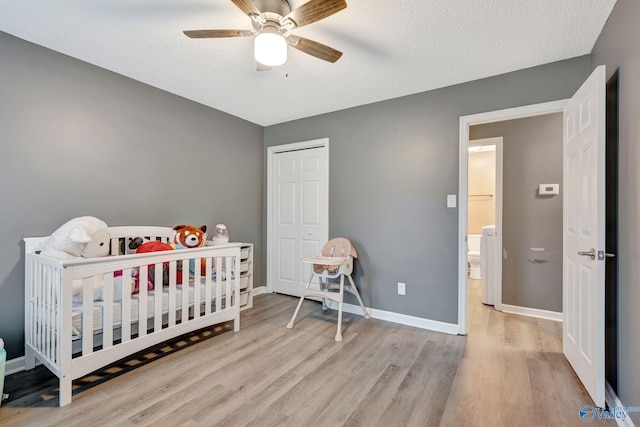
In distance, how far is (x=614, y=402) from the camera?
1629 mm

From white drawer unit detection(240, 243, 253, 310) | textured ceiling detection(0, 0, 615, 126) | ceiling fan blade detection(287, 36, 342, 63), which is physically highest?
textured ceiling detection(0, 0, 615, 126)

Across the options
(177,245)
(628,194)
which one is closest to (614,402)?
(628,194)

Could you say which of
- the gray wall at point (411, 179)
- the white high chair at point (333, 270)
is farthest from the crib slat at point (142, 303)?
the gray wall at point (411, 179)

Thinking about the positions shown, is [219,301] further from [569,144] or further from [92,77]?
[569,144]

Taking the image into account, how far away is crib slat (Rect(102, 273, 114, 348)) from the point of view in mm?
1834

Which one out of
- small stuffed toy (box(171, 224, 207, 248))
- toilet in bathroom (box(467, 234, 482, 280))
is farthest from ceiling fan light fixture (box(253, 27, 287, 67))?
toilet in bathroom (box(467, 234, 482, 280))

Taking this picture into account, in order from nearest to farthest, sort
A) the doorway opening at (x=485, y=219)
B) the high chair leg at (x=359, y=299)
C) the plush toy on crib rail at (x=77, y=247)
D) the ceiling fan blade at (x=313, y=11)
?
the ceiling fan blade at (x=313, y=11), the plush toy on crib rail at (x=77, y=247), the high chair leg at (x=359, y=299), the doorway opening at (x=485, y=219)

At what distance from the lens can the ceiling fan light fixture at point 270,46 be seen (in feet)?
5.25

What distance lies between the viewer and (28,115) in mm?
2078

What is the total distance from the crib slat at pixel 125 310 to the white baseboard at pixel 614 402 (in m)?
2.88

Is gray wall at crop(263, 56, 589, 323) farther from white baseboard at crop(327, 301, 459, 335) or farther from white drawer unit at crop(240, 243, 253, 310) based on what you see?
white drawer unit at crop(240, 243, 253, 310)

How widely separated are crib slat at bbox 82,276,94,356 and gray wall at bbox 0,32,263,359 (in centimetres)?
78

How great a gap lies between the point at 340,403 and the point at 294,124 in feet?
10.3

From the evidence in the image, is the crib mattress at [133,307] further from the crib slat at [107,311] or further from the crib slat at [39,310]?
the crib slat at [39,310]
